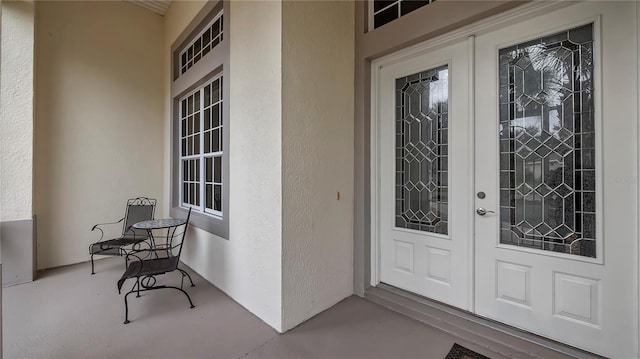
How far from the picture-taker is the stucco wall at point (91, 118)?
378 cm

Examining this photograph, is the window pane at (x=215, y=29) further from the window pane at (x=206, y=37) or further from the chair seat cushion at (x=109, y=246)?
the chair seat cushion at (x=109, y=246)

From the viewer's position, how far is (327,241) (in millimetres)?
2633

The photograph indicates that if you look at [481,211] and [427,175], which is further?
[427,175]

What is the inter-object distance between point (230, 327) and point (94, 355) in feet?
3.16

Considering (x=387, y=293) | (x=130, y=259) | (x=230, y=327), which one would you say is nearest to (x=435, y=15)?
(x=387, y=293)

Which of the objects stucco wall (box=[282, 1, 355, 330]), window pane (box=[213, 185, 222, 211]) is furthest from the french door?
window pane (box=[213, 185, 222, 211])

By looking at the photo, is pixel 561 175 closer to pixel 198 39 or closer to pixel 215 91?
pixel 215 91

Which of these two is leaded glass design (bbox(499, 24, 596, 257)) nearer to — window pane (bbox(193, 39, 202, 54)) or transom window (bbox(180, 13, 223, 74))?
transom window (bbox(180, 13, 223, 74))

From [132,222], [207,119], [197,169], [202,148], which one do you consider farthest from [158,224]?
[207,119]

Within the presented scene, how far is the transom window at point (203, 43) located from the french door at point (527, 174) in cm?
227

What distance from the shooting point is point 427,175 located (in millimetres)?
2551

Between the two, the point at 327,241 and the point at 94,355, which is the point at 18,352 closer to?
the point at 94,355

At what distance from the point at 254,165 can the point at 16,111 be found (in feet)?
10.7

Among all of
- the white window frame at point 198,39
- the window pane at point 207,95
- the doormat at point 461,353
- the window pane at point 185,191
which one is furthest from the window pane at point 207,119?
the doormat at point 461,353
